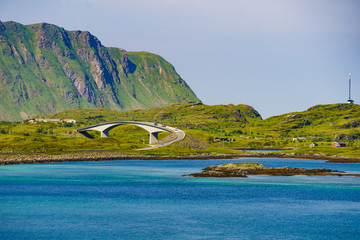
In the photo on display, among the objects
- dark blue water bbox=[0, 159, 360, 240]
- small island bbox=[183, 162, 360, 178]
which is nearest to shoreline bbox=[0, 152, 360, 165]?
dark blue water bbox=[0, 159, 360, 240]

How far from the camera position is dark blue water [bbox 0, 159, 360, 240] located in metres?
54.3

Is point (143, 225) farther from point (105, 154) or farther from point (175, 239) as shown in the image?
point (105, 154)

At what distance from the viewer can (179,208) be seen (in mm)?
69812

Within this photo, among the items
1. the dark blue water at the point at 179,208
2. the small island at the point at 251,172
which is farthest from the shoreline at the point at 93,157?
the small island at the point at 251,172

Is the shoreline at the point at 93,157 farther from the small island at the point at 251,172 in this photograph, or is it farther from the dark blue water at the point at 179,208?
the small island at the point at 251,172

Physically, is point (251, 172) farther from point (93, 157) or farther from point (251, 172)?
point (93, 157)

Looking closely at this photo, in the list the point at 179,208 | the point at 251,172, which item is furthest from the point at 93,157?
the point at 179,208

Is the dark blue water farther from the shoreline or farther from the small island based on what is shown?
the shoreline

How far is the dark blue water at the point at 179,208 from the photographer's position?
5434cm

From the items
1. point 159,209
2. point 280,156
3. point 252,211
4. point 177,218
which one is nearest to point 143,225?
point 177,218

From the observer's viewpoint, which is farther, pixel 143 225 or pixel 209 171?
pixel 209 171

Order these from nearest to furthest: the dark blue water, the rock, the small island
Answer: the dark blue water, the small island, the rock

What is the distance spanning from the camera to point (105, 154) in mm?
183375

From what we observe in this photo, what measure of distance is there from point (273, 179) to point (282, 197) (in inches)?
1125
